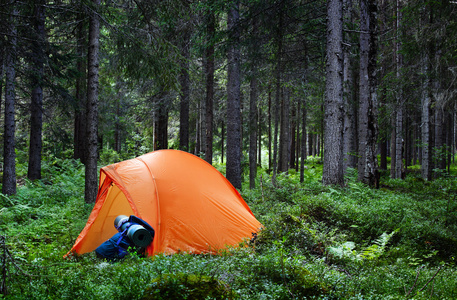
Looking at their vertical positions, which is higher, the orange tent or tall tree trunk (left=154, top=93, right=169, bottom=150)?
tall tree trunk (left=154, top=93, right=169, bottom=150)

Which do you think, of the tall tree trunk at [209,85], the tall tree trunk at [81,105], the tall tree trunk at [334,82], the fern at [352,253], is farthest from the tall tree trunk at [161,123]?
the fern at [352,253]

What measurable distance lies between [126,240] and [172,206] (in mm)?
1133

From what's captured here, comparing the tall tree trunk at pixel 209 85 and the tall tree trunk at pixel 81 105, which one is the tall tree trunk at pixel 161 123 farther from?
the tall tree trunk at pixel 81 105

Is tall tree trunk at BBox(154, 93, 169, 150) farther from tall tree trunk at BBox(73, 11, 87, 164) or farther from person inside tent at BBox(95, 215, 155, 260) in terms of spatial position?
person inside tent at BBox(95, 215, 155, 260)

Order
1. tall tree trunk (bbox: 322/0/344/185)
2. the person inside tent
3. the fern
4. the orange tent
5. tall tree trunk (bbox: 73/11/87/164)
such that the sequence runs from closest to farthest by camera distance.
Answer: the fern < the person inside tent < the orange tent < tall tree trunk (bbox: 322/0/344/185) < tall tree trunk (bbox: 73/11/87/164)

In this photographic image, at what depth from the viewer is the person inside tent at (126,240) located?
212 inches

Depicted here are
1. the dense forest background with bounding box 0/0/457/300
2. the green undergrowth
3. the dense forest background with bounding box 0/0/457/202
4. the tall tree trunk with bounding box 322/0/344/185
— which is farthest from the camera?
the dense forest background with bounding box 0/0/457/202

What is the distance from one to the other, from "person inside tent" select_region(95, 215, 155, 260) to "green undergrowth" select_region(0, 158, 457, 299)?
231 mm

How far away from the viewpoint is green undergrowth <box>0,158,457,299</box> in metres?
3.01

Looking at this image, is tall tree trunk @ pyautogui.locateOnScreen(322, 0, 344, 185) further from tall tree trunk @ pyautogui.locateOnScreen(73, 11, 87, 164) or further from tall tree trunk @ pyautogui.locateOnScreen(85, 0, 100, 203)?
tall tree trunk @ pyautogui.locateOnScreen(73, 11, 87, 164)

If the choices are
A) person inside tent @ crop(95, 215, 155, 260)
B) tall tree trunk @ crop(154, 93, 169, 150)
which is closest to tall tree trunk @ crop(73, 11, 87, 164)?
tall tree trunk @ crop(154, 93, 169, 150)

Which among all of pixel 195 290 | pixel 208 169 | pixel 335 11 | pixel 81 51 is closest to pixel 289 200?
pixel 208 169

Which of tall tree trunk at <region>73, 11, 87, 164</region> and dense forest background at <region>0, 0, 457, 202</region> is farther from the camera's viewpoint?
tall tree trunk at <region>73, 11, 87, 164</region>

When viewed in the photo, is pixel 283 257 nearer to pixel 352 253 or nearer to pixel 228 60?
pixel 352 253
